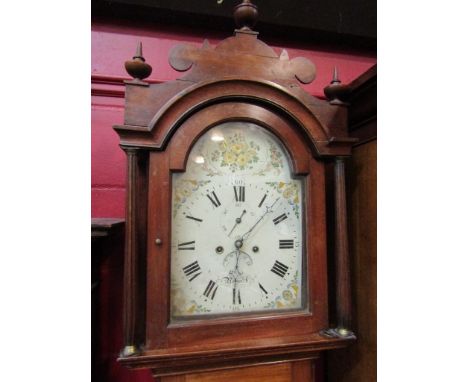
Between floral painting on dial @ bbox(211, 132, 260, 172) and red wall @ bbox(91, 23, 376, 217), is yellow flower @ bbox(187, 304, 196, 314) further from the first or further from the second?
red wall @ bbox(91, 23, 376, 217)

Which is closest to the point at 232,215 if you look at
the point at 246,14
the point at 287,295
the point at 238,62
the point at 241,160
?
the point at 241,160

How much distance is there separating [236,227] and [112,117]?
581 mm

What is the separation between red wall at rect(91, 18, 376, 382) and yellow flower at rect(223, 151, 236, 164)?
428 millimetres

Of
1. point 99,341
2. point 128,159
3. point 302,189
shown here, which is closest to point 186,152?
point 128,159

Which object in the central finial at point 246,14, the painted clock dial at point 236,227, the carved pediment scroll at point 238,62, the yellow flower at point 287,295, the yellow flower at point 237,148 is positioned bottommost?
the yellow flower at point 287,295

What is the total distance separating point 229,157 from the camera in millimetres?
680

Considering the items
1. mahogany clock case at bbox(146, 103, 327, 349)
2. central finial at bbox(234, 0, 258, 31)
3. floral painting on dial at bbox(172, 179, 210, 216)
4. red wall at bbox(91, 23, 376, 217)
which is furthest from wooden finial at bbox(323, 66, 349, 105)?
red wall at bbox(91, 23, 376, 217)

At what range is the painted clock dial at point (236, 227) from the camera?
65cm

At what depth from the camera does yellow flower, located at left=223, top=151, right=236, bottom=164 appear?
68 cm

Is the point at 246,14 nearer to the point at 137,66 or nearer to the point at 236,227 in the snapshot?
the point at 137,66

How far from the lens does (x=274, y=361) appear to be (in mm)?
661

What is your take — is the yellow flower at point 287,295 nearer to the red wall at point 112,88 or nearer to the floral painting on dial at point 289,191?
the floral painting on dial at point 289,191

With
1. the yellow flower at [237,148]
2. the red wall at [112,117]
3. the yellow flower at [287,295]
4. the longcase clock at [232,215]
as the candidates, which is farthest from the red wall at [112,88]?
the yellow flower at [287,295]

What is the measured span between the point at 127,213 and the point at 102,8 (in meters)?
0.72
